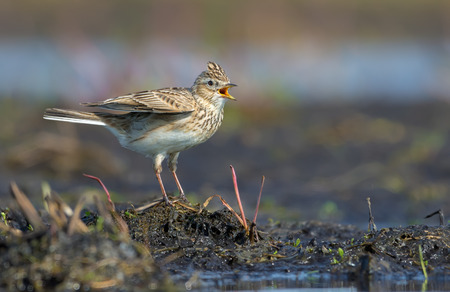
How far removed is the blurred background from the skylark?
2.46 meters

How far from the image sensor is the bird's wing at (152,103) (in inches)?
315

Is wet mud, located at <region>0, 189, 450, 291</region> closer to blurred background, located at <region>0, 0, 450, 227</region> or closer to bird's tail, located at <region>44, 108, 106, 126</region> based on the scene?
bird's tail, located at <region>44, 108, 106, 126</region>

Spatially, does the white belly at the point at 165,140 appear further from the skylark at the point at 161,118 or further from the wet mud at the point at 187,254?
the wet mud at the point at 187,254

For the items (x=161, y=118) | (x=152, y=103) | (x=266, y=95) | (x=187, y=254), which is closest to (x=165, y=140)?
(x=161, y=118)

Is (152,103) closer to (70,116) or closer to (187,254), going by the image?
(70,116)

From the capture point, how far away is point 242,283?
6.52 meters

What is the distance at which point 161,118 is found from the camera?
8.12 meters

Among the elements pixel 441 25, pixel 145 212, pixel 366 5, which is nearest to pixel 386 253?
pixel 145 212

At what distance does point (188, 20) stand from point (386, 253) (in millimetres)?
16493

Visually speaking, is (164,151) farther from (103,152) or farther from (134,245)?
(103,152)

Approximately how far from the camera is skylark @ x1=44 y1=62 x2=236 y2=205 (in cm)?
801

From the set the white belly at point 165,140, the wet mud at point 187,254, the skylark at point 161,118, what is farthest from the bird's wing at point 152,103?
the wet mud at point 187,254

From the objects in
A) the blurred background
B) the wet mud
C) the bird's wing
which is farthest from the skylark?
the blurred background

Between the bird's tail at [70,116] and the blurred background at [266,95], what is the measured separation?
2.56m
